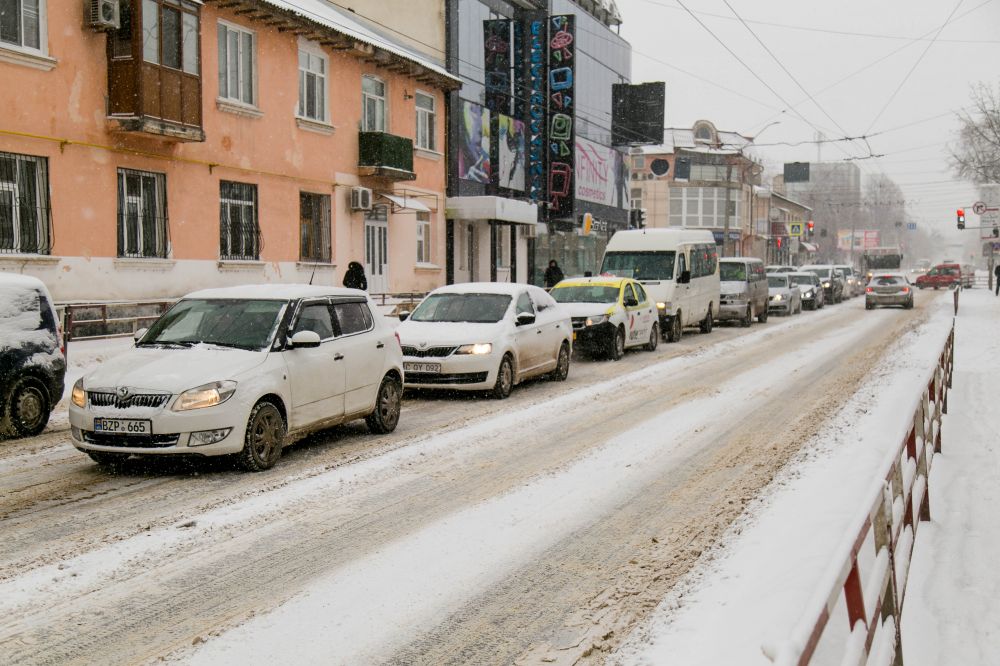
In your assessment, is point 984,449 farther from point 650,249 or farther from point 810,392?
point 650,249

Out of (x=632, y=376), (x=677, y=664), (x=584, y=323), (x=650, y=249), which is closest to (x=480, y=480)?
(x=677, y=664)

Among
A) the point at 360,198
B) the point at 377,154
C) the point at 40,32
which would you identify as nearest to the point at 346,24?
the point at 377,154

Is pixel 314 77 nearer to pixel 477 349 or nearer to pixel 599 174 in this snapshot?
pixel 477 349

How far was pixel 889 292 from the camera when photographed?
1553 inches

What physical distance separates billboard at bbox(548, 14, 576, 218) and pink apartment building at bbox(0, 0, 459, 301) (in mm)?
8797

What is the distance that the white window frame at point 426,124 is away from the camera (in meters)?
29.5

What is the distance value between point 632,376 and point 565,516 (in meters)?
9.37

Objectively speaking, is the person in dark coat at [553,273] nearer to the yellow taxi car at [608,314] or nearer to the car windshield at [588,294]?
the yellow taxi car at [608,314]

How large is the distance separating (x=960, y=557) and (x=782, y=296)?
98.2 ft

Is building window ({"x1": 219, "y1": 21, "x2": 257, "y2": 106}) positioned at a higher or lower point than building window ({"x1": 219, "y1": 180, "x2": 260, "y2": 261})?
higher

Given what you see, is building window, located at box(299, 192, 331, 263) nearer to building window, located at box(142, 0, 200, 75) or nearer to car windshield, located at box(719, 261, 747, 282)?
building window, located at box(142, 0, 200, 75)

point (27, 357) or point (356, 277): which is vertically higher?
point (356, 277)

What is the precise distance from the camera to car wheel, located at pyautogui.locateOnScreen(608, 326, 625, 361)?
19094mm

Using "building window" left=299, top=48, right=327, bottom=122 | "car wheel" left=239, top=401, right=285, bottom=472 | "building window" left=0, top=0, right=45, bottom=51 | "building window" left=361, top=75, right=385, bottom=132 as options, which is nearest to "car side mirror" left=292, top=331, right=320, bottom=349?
"car wheel" left=239, top=401, right=285, bottom=472
